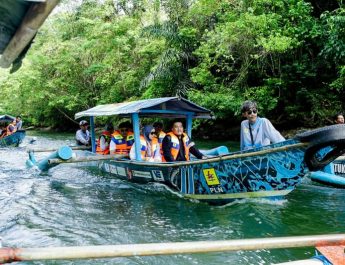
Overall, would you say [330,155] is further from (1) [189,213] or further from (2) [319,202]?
(2) [319,202]

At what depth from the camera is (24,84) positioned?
28.2m

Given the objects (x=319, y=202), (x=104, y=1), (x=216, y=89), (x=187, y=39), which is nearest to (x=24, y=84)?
(x=104, y=1)

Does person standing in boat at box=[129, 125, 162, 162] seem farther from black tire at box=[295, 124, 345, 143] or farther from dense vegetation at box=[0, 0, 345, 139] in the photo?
dense vegetation at box=[0, 0, 345, 139]

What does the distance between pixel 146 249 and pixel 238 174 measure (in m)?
3.98

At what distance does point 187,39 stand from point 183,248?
15.8 m

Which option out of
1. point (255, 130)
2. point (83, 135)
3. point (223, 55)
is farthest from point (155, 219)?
point (223, 55)

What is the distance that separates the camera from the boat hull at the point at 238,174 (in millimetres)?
5197

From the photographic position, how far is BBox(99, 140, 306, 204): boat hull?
17.1 feet

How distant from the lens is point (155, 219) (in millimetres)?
6234

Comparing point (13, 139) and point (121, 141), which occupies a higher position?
point (121, 141)

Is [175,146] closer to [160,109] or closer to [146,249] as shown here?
[160,109]

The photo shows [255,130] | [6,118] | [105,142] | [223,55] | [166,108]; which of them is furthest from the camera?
[6,118]

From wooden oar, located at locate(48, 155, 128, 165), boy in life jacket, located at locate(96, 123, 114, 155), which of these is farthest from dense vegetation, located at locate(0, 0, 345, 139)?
wooden oar, located at locate(48, 155, 128, 165)

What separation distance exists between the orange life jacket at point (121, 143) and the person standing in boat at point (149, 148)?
→ 1.92ft
